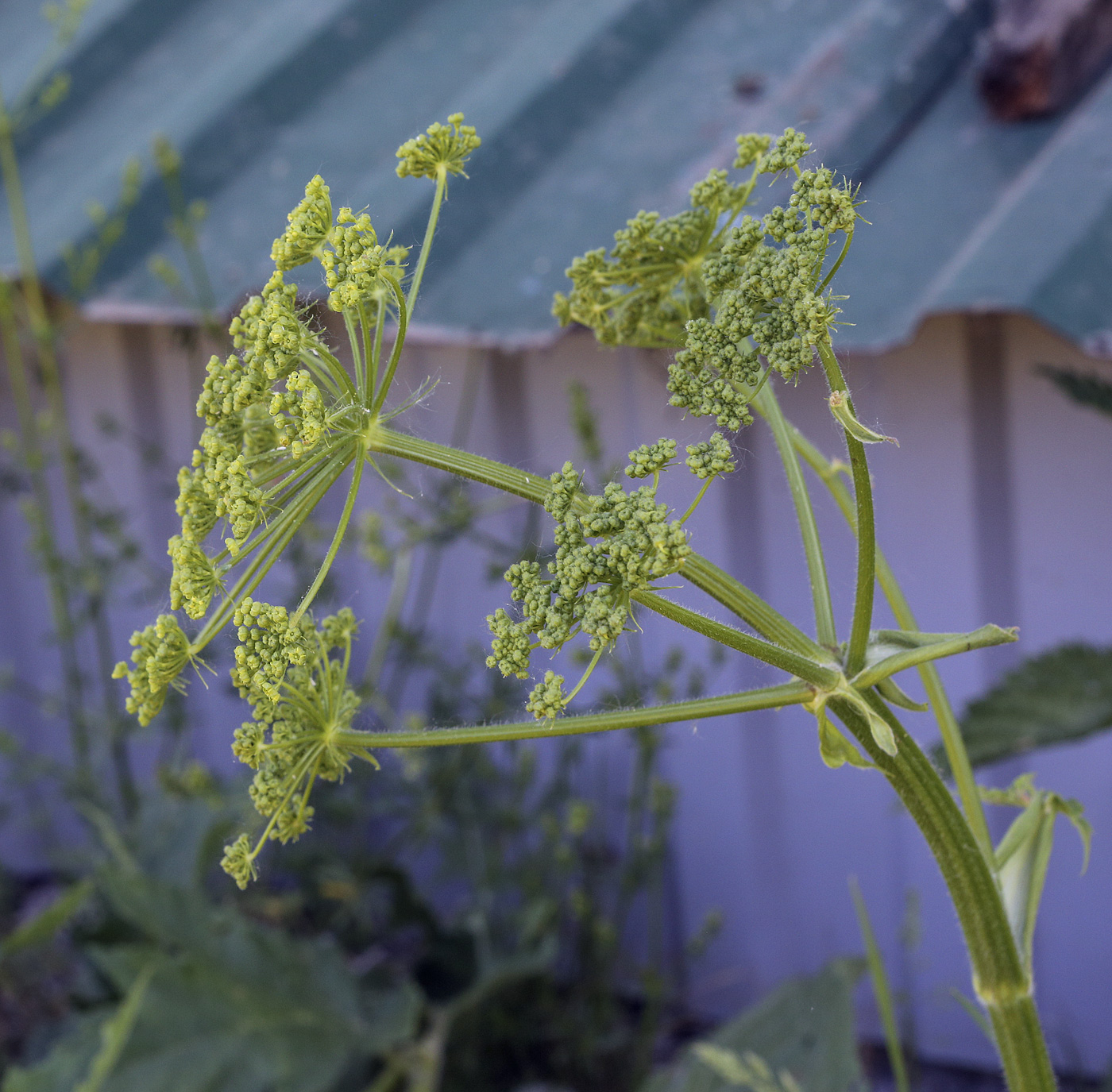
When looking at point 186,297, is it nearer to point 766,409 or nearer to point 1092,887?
point 766,409

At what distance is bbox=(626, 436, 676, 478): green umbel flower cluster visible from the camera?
0.62 metres

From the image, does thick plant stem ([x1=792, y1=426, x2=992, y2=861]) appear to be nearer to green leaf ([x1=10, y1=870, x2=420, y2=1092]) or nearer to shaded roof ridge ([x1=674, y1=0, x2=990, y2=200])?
shaded roof ridge ([x1=674, y1=0, x2=990, y2=200])

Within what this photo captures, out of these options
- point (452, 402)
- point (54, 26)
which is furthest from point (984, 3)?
point (54, 26)

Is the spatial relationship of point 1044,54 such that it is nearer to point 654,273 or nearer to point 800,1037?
point 654,273

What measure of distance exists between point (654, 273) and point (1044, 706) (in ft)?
2.90

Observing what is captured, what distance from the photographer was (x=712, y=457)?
0.62 m

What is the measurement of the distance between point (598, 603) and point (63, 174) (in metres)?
2.40

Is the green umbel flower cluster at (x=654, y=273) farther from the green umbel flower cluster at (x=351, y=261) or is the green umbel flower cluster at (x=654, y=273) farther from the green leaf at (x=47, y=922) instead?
the green leaf at (x=47, y=922)

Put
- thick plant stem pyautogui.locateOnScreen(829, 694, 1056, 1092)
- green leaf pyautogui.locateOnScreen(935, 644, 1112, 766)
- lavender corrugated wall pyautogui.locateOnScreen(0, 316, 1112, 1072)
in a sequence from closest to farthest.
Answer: thick plant stem pyautogui.locateOnScreen(829, 694, 1056, 1092) → green leaf pyautogui.locateOnScreen(935, 644, 1112, 766) → lavender corrugated wall pyautogui.locateOnScreen(0, 316, 1112, 1072)

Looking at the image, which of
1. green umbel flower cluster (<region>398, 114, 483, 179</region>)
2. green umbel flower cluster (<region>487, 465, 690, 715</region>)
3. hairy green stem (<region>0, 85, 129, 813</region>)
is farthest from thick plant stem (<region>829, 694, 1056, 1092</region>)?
hairy green stem (<region>0, 85, 129, 813</region>)

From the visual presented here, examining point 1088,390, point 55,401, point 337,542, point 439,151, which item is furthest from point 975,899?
point 55,401

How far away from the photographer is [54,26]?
2.91m

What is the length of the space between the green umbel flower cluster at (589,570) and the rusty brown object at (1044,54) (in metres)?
1.38

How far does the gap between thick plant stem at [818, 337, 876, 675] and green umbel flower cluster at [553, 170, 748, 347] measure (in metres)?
0.19
